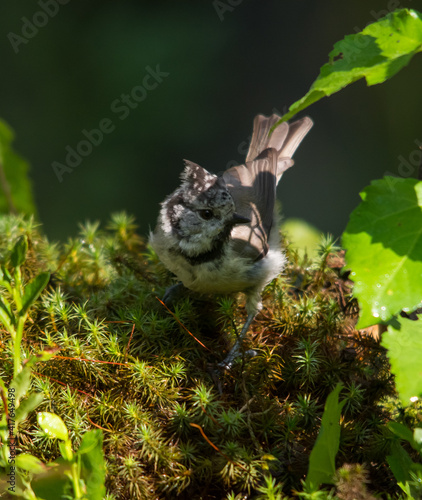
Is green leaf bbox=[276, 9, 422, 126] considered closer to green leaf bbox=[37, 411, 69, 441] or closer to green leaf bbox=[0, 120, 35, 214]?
green leaf bbox=[37, 411, 69, 441]

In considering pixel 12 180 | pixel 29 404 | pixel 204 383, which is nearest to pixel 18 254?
pixel 29 404

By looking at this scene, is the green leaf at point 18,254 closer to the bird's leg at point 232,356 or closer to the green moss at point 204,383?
the green moss at point 204,383

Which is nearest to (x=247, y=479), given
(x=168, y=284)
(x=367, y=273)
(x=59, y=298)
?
(x=367, y=273)

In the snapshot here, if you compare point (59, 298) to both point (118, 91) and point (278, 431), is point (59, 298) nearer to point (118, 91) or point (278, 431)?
point (278, 431)

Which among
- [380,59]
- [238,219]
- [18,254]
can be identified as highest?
[380,59]

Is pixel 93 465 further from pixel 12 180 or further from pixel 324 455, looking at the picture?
pixel 12 180

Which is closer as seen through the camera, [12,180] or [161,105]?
[12,180]
